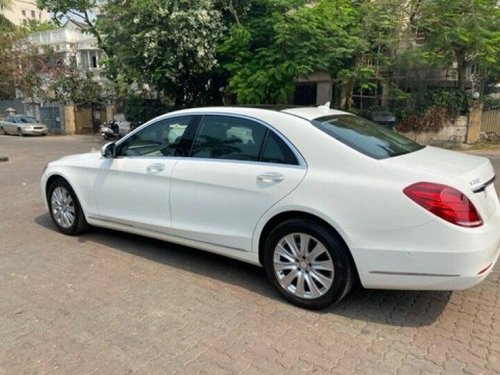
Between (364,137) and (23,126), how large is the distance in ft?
93.1

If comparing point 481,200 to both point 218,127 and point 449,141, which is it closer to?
point 218,127

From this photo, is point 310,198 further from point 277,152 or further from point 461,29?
point 461,29

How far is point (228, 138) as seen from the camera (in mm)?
3951

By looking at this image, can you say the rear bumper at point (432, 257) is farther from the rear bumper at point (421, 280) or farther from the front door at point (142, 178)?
the front door at point (142, 178)

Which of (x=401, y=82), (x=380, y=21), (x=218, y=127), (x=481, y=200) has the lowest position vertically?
(x=481, y=200)

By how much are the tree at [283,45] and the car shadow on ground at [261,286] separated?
8.88 metres

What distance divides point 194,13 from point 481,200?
13.1 metres

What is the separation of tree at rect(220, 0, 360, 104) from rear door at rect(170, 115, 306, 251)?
356 inches

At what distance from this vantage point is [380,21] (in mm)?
13258

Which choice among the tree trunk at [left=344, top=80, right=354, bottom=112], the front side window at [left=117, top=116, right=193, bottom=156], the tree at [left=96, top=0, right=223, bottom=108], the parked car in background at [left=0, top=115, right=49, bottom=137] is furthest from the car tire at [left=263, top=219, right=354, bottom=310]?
the parked car in background at [left=0, top=115, right=49, bottom=137]

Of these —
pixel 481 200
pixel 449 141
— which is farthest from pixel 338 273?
pixel 449 141

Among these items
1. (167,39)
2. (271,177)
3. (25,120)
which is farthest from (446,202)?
(25,120)

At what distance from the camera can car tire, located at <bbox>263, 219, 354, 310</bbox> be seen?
327 cm

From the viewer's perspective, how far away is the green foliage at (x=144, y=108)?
70.4ft
